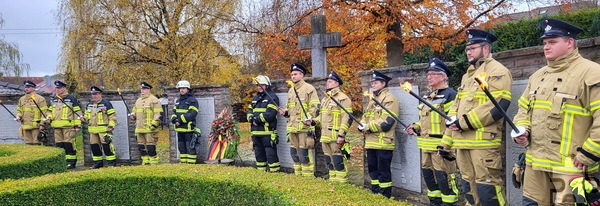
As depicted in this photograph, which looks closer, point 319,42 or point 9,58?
point 319,42

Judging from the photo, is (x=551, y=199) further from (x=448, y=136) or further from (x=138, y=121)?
(x=138, y=121)

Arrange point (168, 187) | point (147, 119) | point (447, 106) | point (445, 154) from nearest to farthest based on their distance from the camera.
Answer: point (445, 154)
point (447, 106)
point (168, 187)
point (147, 119)

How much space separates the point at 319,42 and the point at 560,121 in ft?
21.7

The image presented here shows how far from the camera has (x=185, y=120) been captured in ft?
35.2

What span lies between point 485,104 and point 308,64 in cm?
1615

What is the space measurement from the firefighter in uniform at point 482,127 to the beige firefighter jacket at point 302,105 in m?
3.69

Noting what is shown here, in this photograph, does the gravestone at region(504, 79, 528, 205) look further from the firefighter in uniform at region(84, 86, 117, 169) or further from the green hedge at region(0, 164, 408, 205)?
the firefighter in uniform at region(84, 86, 117, 169)

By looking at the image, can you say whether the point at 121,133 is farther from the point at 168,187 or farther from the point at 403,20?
the point at 403,20

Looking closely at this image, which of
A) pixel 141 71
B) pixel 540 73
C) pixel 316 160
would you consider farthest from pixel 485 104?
pixel 141 71

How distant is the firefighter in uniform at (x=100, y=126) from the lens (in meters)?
11.9

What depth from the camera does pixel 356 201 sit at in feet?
15.9

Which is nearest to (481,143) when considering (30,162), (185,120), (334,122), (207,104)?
(334,122)

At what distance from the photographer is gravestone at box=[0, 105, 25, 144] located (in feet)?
48.3

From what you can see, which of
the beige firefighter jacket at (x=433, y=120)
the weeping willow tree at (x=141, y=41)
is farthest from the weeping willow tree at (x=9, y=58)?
the beige firefighter jacket at (x=433, y=120)
